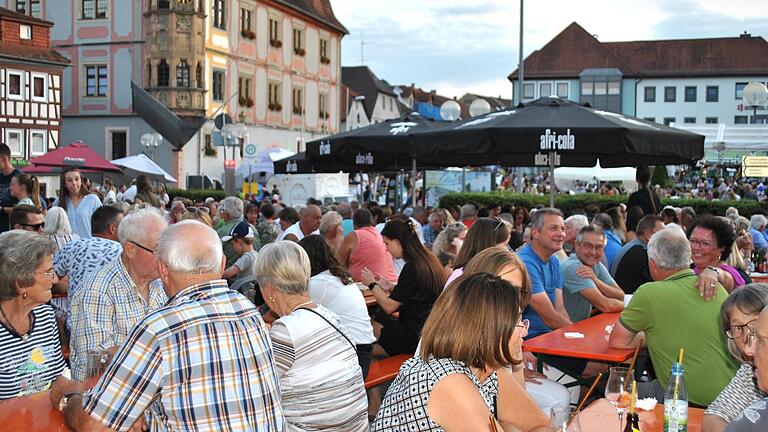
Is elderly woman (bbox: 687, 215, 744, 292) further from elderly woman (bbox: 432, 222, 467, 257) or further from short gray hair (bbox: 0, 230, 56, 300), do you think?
short gray hair (bbox: 0, 230, 56, 300)

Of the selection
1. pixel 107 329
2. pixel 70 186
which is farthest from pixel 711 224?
pixel 70 186

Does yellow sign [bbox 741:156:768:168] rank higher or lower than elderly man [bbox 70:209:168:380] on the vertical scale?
higher

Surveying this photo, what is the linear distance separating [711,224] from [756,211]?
42.4ft

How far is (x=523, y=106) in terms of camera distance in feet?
37.6

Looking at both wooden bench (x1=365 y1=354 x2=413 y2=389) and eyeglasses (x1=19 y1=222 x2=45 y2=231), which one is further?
eyeglasses (x1=19 y1=222 x2=45 y2=231)

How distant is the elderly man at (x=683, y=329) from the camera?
18.5 feet

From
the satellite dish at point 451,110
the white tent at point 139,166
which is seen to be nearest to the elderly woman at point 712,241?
the satellite dish at point 451,110

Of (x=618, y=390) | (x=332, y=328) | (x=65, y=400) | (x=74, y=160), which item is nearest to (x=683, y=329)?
(x=618, y=390)

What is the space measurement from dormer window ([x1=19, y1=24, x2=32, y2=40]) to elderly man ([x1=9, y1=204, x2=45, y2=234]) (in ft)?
118

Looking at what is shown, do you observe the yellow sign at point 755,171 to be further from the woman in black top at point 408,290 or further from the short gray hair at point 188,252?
the short gray hair at point 188,252

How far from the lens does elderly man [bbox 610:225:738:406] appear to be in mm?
5637

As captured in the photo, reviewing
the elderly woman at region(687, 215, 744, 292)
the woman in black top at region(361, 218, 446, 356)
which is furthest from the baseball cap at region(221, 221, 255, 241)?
the elderly woman at region(687, 215, 744, 292)

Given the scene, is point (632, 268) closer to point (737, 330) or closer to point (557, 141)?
point (557, 141)

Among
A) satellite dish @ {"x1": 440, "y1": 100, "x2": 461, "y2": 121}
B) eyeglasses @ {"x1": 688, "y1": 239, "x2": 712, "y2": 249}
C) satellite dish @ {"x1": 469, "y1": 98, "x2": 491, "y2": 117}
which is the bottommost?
eyeglasses @ {"x1": 688, "y1": 239, "x2": 712, "y2": 249}
